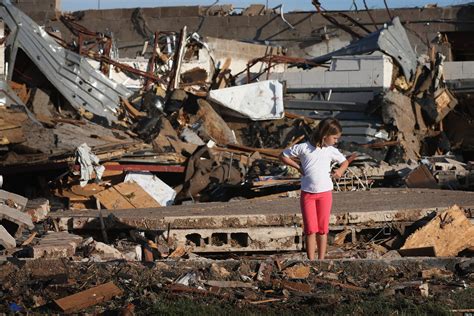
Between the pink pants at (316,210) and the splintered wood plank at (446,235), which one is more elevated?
the pink pants at (316,210)

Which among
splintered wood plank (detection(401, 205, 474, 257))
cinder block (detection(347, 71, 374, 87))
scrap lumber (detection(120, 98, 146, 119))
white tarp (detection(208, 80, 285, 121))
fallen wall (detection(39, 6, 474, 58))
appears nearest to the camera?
splintered wood plank (detection(401, 205, 474, 257))

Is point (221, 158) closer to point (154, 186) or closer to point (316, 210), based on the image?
point (154, 186)

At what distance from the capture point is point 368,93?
20.1m

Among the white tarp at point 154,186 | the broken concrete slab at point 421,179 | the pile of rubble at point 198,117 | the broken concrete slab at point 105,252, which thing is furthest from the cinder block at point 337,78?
the broken concrete slab at point 105,252

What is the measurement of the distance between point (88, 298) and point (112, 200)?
23.2 ft

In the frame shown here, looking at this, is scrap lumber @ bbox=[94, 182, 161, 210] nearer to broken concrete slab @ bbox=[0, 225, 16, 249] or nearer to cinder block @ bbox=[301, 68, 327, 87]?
broken concrete slab @ bbox=[0, 225, 16, 249]

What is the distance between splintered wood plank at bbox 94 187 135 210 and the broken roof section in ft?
27.7

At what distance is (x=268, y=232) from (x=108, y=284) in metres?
3.45

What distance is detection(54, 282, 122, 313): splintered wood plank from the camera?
21.4 ft

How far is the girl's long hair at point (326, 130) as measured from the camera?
26.9 feet

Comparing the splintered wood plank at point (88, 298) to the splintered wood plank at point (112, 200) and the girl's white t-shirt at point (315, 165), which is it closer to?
the girl's white t-shirt at point (315, 165)

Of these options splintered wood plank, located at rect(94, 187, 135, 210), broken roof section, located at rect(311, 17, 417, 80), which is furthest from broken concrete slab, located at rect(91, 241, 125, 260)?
broken roof section, located at rect(311, 17, 417, 80)

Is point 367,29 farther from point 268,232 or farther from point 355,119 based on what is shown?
point 268,232

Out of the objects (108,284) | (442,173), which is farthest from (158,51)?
(108,284)
